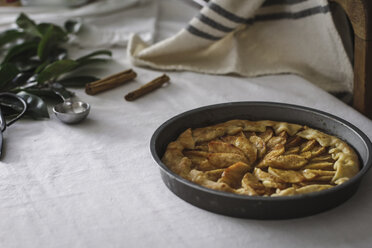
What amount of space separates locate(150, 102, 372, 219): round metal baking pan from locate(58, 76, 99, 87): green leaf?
577 millimetres

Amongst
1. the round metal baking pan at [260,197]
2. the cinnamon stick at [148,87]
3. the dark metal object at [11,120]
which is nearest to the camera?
the round metal baking pan at [260,197]

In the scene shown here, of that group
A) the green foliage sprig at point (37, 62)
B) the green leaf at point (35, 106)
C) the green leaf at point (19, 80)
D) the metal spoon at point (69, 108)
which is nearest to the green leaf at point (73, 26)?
the green foliage sprig at point (37, 62)

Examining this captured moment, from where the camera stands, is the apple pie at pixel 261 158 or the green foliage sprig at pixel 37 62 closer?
the apple pie at pixel 261 158

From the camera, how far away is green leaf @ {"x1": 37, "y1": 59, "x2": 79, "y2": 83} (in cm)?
172

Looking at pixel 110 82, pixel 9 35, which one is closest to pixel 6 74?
pixel 110 82

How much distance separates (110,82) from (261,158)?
72 centimetres

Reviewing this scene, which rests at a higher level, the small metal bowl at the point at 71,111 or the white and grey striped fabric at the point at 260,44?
the white and grey striped fabric at the point at 260,44

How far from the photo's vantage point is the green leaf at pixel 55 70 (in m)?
1.72

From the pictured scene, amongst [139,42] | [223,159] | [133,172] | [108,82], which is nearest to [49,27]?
[139,42]

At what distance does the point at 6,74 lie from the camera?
1.69 metres

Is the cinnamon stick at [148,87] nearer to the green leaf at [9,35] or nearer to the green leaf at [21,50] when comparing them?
the green leaf at [21,50]

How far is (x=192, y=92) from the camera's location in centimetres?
170

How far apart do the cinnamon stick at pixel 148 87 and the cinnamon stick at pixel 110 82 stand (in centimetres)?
10

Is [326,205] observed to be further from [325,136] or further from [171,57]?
[171,57]
